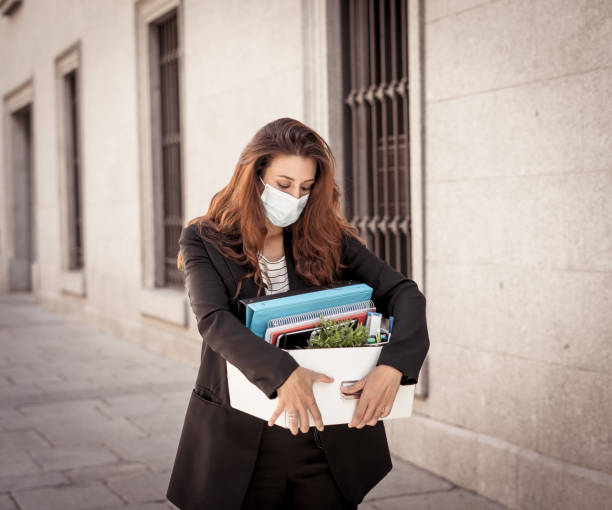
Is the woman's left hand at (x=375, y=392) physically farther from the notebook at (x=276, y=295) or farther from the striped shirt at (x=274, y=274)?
the striped shirt at (x=274, y=274)

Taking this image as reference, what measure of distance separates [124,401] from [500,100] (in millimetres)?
3956

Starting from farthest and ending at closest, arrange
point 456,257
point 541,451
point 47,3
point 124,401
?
point 47,3 → point 124,401 → point 456,257 → point 541,451

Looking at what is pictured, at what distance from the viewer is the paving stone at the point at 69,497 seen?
4.05m

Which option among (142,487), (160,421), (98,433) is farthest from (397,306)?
(160,421)

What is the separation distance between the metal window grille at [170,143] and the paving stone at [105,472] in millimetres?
4253

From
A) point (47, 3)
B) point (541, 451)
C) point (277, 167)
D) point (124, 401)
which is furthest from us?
point (47, 3)

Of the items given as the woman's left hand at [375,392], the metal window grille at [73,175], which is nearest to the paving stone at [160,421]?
the woman's left hand at [375,392]

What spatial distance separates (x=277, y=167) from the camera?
7.29 ft

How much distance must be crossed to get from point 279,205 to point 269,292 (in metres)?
0.26

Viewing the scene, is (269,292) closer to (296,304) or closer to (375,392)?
(296,304)

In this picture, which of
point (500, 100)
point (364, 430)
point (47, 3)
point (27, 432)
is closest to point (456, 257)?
point (500, 100)

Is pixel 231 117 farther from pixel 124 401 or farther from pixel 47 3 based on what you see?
pixel 47 3

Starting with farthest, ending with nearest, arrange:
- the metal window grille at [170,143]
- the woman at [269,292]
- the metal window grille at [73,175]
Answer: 1. the metal window grille at [73,175]
2. the metal window grille at [170,143]
3. the woman at [269,292]

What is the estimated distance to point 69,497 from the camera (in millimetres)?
4180
